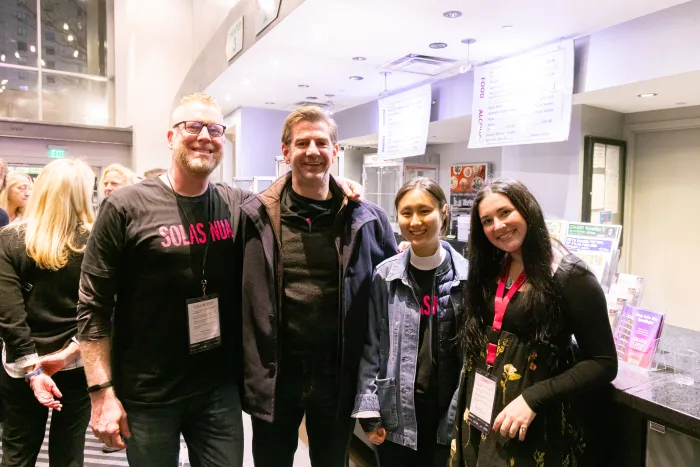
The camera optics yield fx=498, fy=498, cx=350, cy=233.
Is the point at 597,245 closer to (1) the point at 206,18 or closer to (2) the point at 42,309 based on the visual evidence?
(2) the point at 42,309

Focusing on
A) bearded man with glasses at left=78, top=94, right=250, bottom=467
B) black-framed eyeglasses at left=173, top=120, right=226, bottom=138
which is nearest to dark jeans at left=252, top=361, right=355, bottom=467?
bearded man with glasses at left=78, top=94, right=250, bottom=467

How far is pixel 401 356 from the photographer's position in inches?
61.6

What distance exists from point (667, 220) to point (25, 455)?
14.7 feet

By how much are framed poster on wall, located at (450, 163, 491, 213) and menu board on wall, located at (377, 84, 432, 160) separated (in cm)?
118

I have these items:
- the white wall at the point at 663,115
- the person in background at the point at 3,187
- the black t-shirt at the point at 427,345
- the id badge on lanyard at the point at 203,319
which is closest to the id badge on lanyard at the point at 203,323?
the id badge on lanyard at the point at 203,319

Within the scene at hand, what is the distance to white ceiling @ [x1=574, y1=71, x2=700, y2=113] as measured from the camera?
9.59 feet

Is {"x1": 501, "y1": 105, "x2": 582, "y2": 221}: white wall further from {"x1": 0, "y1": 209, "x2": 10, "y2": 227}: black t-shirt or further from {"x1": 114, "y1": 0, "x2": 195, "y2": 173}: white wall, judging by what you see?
{"x1": 114, "y1": 0, "x2": 195, "y2": 173}: white wall

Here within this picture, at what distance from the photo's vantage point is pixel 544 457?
127 cm

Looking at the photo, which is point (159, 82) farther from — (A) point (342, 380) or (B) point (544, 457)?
(B) point (544, 457)

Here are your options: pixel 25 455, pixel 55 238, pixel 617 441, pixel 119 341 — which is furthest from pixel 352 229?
pixel 25 455

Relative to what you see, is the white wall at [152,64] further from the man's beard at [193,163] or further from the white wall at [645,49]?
the man's beard at [193,163]

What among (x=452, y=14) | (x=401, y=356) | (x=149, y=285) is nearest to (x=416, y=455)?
(x=401, y=356)

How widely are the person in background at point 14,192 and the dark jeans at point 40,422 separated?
1.44m

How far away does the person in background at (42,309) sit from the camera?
1.89 metres
